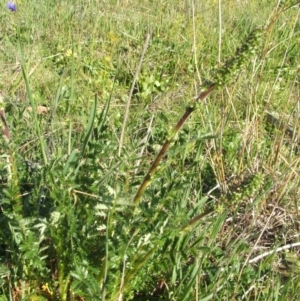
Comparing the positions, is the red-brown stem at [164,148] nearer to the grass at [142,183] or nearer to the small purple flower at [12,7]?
the grass at [142,183]

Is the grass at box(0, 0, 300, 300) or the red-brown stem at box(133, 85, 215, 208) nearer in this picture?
the red-brown stem at box(133, 85, 215, 208)

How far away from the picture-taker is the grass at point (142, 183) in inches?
52.1

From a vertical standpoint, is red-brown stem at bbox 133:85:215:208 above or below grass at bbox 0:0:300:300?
above

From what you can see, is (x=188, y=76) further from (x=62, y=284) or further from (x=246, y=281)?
(x=62, y=284)

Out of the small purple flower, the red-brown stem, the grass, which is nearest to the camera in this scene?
the red-brown stem

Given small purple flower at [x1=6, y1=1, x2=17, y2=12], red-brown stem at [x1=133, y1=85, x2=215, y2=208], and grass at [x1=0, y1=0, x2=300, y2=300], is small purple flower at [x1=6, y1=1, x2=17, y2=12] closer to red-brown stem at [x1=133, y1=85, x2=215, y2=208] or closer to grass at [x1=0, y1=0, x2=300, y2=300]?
grass at [x1=0, y1=0, x2=300, y2=300]

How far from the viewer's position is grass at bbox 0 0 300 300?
1.32 meters

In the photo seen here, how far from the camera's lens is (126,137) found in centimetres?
212

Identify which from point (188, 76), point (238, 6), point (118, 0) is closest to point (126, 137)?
point (188, 76)

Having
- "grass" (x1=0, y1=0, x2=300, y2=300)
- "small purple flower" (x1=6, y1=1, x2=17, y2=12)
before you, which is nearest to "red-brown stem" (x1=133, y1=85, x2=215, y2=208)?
"grass" (x1=0, y1=0, x2=300, y2=300)

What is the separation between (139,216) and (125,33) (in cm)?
239

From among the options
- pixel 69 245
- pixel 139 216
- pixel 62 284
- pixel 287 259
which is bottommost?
pixel 287 259

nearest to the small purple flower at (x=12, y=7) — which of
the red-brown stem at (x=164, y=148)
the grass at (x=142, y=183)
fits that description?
the grass at (x=142, y=183)

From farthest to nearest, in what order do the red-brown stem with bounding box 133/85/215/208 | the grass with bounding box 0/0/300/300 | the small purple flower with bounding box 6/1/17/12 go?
the small purple flower with bounding box 6/1/17/12, the grass with bounding box 0/0/300/300, the red-brown stem with bounding box 133/85/215/208
